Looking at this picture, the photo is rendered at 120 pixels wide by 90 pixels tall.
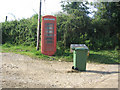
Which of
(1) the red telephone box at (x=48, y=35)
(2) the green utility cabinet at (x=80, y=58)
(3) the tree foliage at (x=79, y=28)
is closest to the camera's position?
(2) the green utility cabinet at (x=80, y=58)

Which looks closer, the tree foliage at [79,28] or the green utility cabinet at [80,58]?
the green utility cabinet at [80,58]

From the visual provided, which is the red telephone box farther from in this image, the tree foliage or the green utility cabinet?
the green utility cabinet

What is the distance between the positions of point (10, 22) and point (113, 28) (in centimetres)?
999

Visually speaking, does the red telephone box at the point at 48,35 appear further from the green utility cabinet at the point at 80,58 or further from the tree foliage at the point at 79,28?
the green utility cabinet at the point at 80,58

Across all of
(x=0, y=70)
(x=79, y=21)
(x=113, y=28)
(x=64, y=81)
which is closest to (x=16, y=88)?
(x=64, y=81)

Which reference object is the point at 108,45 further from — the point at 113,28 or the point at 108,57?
the point at 108,57

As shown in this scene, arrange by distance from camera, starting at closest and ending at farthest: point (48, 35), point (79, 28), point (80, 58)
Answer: point (80, 58)
point (48, 35)
point (79, 28)

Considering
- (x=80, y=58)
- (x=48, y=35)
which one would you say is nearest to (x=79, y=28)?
(x=48, y=35)

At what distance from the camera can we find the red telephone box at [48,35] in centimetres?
1145

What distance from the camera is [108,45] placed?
14703 millimetres

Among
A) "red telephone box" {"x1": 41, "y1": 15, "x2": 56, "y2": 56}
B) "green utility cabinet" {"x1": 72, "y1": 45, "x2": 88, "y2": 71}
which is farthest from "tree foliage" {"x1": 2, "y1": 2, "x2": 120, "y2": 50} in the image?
"green utility cabinet" {"x1": 72, "y1": 45, "x2": 88, "y2": 71}

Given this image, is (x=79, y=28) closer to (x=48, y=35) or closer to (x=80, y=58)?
(x=48, y=35)

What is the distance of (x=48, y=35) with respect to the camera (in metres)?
11.5

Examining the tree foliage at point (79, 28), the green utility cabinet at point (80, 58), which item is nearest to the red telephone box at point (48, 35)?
the tree foliage at point (79, 28)
